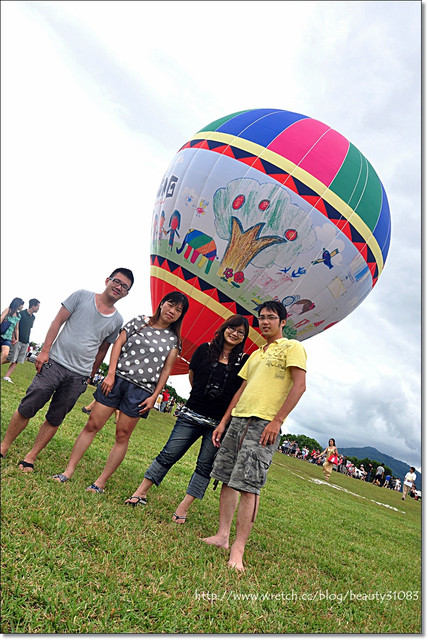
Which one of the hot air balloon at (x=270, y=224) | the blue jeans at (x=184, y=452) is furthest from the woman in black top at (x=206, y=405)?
the hot air balloon at (x=270, y=224)

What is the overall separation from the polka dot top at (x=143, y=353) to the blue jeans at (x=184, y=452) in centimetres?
50

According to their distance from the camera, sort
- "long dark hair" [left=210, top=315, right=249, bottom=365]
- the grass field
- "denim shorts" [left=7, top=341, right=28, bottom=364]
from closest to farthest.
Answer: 1. the grass field
2. "long dark hair" [left=210, top=315, right=249, bottom=365]
3. "denim shorts" [left=7, top=341, right=28, bottom=364]

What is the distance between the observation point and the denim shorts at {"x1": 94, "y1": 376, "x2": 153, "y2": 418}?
11.4 ft

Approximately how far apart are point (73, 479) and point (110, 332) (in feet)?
4.33

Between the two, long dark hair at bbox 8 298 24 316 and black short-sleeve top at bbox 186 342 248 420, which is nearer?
black short-sleeve top at bbox 186 342 248 420

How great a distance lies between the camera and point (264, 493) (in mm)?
6672

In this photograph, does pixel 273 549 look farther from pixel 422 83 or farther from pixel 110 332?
pixel 422 83

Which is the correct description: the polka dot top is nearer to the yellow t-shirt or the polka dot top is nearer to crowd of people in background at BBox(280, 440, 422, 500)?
the yellow t-shirt

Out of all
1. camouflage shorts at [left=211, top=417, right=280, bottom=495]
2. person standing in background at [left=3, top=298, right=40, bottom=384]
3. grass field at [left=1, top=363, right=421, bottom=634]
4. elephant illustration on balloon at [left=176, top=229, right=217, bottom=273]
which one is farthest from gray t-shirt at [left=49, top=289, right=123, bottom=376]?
person standing in background at [left=3, top=298, right=40, bottom=384]

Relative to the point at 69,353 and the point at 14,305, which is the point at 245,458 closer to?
the point at 69,353

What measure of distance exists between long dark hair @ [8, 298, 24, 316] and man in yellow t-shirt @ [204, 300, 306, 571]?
9.97ft

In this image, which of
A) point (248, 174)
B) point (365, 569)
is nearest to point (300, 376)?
point (365, 569)

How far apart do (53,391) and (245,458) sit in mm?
1814

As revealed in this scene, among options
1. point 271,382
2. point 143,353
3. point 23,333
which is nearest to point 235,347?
point 271,382
